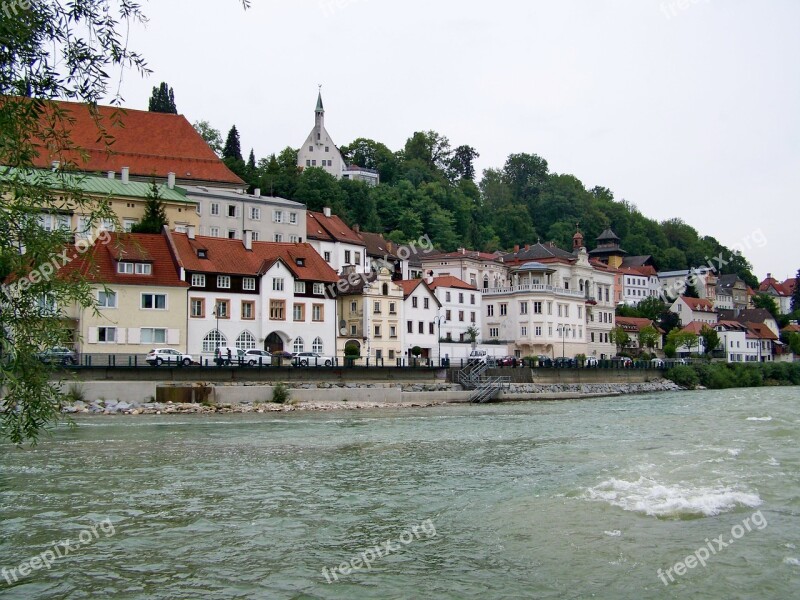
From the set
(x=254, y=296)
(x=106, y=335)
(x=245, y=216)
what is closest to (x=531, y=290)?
(x=245, y=216)

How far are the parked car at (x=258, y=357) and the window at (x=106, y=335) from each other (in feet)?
26.3

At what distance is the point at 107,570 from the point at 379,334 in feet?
182

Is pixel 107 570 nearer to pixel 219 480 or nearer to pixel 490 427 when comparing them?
pixel 219 480

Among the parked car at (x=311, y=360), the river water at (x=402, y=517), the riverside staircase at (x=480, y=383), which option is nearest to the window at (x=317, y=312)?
the parked car at (x=311, y=360)

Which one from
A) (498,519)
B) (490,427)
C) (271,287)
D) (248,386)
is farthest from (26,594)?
(271,287)

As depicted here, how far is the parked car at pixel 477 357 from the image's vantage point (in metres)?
64.6

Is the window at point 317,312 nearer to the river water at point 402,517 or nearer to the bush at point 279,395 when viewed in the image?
the bush at point 279,395

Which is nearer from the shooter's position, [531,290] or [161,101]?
[531,290]

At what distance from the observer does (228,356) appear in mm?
50438

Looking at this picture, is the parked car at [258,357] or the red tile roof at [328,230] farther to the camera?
the red tile roof at [328,230]

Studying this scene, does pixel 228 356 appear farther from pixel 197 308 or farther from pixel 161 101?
pixel 161 101

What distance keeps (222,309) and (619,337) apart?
56.6 metres

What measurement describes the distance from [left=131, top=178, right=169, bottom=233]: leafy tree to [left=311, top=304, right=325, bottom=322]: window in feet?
41.9

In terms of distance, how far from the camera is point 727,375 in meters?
82.4
